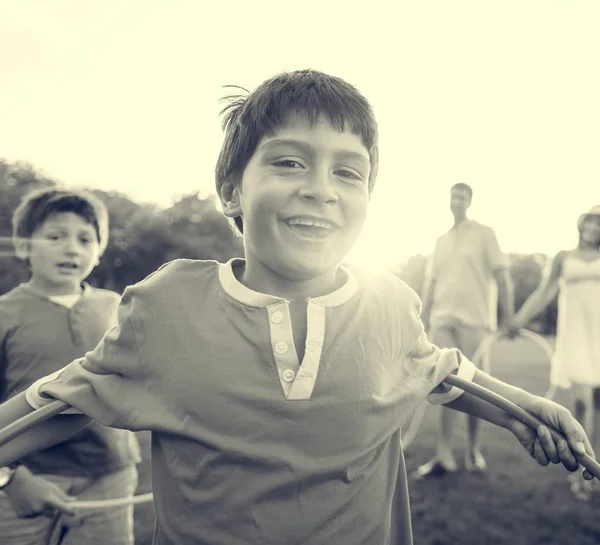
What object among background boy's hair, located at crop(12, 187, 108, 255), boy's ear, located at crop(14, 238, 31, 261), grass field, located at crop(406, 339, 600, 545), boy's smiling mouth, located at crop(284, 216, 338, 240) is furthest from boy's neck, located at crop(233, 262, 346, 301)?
grass field, located at crop(406, 339, 600, 545)

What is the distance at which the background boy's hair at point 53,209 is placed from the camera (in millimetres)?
2592

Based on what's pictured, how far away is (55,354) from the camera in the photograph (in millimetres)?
2328

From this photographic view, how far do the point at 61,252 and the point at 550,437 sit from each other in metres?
1.92

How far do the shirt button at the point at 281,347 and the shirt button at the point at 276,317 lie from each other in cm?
5

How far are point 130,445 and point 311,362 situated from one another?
1.34 m

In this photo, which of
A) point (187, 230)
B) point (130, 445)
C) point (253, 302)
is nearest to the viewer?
point (253, 302)

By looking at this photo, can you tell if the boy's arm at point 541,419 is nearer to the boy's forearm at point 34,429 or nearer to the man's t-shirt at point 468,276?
the boy's forearm at point 34,429

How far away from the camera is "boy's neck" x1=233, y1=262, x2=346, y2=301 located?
1.51 metres

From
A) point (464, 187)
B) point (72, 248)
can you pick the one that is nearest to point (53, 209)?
point (72, 248)

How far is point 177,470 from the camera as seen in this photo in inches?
54.1

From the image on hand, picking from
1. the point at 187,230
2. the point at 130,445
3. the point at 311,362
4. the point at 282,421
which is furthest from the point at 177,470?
the point at 187,230

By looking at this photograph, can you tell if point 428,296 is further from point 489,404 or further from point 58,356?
point 489,404

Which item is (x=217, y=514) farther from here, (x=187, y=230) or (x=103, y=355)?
(x=187, y=230)

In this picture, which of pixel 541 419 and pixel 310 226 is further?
pixel 541 419
